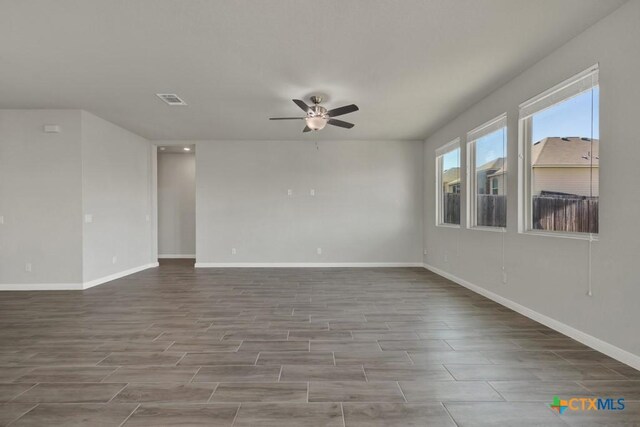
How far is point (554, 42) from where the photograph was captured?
116 inches

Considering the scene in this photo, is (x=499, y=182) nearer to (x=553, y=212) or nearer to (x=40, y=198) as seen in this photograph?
(x=553, y=212)

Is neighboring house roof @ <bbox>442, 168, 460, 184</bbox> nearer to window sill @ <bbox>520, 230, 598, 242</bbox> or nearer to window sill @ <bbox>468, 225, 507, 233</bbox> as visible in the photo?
window sill @ <bbox>468, 225, 507, 233</bbox>

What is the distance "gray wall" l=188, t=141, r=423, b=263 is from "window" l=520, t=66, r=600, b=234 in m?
3.45

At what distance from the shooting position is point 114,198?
5793mm

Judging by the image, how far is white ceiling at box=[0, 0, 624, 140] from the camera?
249 centimetres

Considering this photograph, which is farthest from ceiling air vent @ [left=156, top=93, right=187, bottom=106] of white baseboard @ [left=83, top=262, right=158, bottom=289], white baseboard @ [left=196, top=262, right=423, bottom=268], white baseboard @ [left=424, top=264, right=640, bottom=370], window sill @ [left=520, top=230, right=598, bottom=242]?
white baseboard @ [left=424, top=264, right=640, bottom=370]

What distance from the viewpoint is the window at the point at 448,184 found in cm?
552

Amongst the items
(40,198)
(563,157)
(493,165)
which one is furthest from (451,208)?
(40,198)

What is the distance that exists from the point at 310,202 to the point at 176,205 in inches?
163

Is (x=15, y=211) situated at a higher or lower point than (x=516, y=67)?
lower

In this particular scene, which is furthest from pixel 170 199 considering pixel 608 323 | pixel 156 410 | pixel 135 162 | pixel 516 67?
pixel 608 323

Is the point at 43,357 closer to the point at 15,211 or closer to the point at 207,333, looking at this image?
the point at 207,333

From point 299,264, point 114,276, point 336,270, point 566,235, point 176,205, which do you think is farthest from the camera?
point 176,205

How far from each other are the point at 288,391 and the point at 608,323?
2587mm
